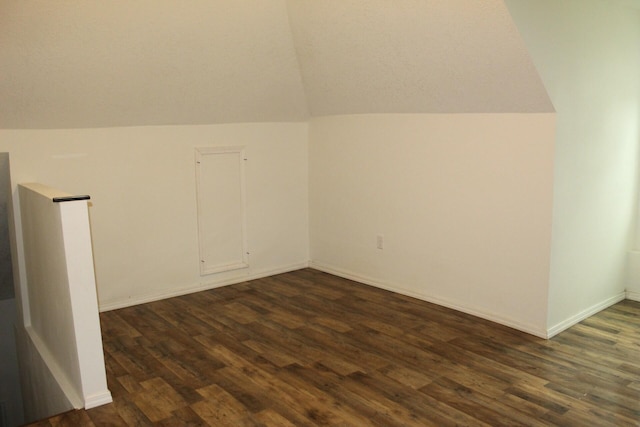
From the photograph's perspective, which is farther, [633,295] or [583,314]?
[633,295]

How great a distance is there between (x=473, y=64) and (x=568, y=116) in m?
0.67

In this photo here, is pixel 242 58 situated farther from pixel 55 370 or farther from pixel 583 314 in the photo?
pixel 583 314

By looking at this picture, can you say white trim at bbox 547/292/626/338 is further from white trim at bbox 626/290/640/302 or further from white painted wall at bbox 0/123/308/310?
white painted wall at bbox 0/123/308/310

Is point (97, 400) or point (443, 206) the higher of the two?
point (443, 206)

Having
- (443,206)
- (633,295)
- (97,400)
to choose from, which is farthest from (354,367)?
(633,295)

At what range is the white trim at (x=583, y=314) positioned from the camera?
367 cm

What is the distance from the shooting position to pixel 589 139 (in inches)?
146

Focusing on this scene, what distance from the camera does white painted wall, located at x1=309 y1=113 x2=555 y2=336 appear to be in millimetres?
3641

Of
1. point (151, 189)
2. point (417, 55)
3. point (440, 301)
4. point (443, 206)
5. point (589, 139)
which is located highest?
point (417, 55)

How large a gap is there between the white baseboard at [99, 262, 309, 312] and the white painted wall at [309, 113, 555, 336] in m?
0.39

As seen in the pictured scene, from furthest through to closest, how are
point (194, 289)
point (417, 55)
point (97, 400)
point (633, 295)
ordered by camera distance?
point (194, 289), point (633, 295), point (417, 55), point (97, 400)

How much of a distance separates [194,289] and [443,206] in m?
2.11

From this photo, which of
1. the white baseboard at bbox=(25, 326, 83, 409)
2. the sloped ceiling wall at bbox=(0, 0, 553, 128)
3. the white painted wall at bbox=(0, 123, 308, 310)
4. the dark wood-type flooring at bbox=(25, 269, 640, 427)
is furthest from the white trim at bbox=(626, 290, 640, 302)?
the white baseboard at bbox=(25, 326, 83, 409)

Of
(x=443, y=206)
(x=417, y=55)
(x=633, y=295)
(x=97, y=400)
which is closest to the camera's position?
(x=97, y=400)
